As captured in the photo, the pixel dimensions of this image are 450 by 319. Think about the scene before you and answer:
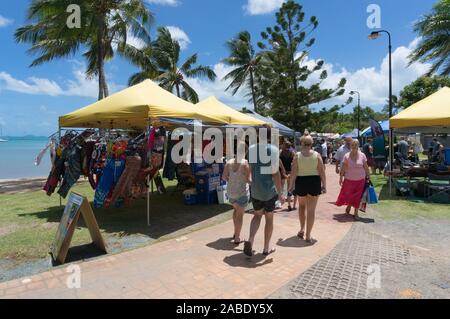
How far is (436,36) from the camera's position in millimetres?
17891

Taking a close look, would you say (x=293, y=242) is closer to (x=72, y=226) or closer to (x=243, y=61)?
(x=72, y=226)

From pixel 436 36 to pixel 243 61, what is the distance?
725 inches

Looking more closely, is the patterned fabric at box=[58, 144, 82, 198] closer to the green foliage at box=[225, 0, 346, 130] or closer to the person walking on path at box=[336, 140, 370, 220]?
the person walking on path at box=[336, 140, 370, 220]

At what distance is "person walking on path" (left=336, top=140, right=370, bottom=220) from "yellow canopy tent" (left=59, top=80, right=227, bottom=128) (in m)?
2.86

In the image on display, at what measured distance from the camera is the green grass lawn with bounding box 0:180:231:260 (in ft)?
16.5

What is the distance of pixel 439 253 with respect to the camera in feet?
15.0

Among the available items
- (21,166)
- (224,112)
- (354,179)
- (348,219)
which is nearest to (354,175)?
(354,179)

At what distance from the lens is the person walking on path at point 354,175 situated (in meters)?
6.42

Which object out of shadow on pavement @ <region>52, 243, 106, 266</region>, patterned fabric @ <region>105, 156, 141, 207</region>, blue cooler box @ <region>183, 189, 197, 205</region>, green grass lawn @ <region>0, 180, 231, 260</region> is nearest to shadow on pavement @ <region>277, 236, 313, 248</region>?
green grass lawn @ <region>0, 180, 231, 260</region>

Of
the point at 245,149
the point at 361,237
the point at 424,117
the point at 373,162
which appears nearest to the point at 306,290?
the point at 245,149

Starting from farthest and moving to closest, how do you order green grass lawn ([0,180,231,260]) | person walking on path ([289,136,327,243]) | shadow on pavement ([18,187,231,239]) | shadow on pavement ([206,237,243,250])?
shadow on pavement ([18,187,231,239]), green grass lawn ([0,180,231,260]), person walking on path ([289,136,327,243]), shadow on pavement ([206,237,243,250])

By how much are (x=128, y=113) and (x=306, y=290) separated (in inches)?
166

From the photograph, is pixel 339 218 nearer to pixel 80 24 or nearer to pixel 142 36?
pixel 80 24

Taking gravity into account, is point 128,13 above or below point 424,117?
above
